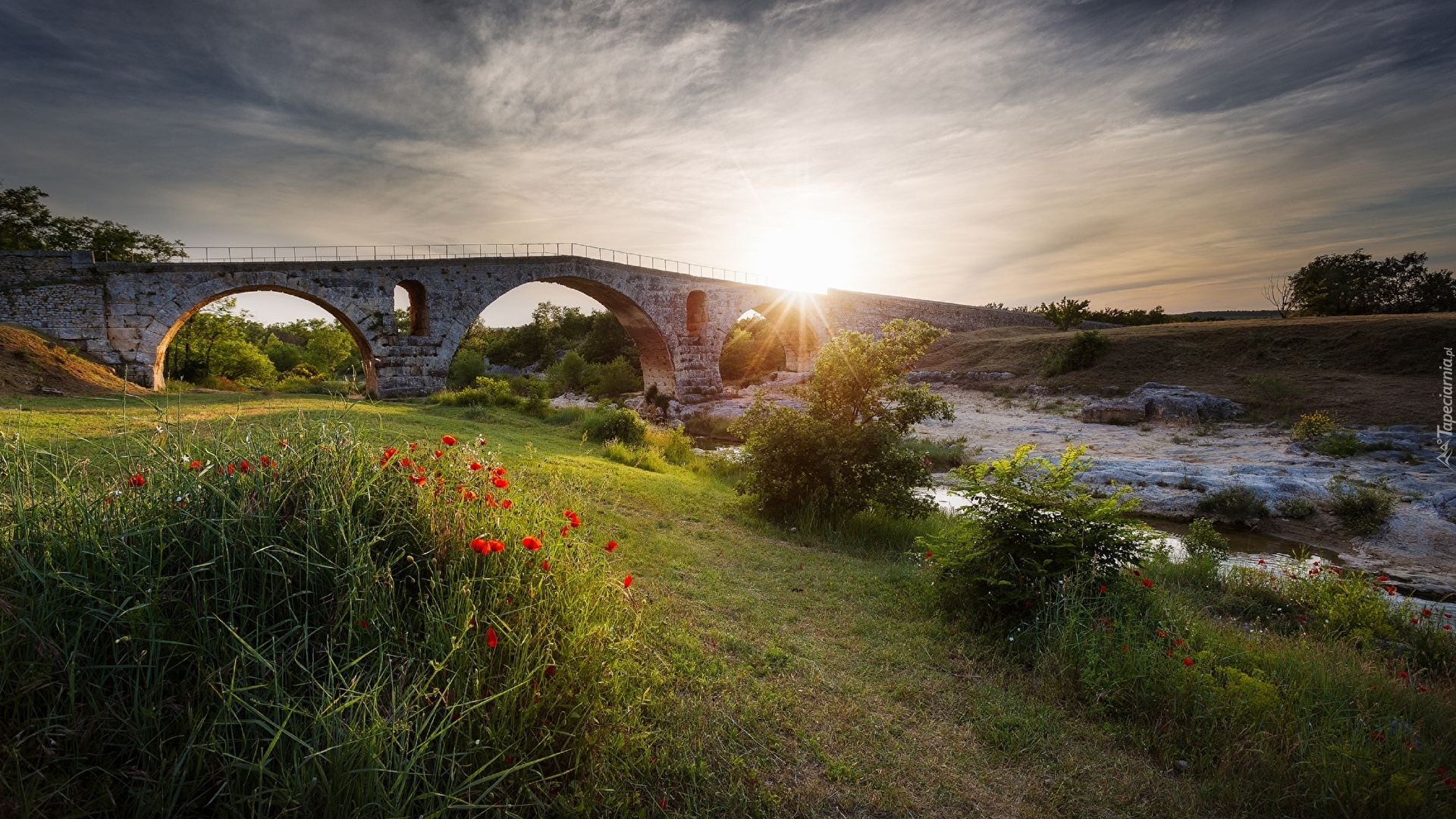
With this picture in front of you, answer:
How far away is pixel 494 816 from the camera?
2250 mm

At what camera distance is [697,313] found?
35219mm

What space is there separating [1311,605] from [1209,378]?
21.4m

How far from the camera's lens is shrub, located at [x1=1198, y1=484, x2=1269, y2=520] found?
11.2m

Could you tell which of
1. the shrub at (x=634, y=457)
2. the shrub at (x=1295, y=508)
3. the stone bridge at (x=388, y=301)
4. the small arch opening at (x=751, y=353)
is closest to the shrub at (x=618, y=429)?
the shrub at (x=634, y=457)

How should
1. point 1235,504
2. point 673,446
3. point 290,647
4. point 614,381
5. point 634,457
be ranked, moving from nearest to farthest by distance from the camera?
point 290,647 < point 1235,504 < point 634,457 < point 673,446 < point 614,381

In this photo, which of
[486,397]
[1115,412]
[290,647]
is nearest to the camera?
[290,647]

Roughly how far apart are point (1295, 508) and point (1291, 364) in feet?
54.3

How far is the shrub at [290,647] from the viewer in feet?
6.53

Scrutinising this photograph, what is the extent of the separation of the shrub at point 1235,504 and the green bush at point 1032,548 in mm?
8176

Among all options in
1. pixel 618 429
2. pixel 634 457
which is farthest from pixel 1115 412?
pixel 634 457

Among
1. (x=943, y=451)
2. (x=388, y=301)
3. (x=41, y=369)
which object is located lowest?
(x=943, y=451)

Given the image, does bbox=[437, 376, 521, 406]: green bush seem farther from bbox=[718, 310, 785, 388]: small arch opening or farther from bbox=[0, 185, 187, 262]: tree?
bbox=[718, 310, 785, 388]: small arch opening

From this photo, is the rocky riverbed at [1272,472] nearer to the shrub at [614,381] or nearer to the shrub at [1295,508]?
the shrub at [1295,508]

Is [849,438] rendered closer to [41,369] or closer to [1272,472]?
[1272,472]
